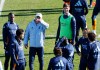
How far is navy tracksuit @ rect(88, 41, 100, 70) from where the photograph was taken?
11367 mm

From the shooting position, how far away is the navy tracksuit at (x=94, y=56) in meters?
11.4

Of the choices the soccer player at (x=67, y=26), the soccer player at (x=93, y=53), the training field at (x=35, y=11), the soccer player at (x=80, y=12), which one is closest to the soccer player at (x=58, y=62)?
the soccer player at (x=93, y=53)

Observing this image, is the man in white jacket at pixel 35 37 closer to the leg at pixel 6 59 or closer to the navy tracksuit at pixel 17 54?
the leg at pixel 6 59

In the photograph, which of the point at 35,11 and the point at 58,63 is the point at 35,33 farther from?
the point at 35,11

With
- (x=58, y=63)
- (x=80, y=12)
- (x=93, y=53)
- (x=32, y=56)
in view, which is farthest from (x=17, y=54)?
(x=80, y=12)

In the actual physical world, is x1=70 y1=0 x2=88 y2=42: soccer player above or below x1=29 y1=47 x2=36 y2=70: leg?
above

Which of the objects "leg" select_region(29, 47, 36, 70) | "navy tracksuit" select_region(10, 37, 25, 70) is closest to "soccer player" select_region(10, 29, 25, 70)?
"navy tracksuit" select_region(10, 37, 25, 70)

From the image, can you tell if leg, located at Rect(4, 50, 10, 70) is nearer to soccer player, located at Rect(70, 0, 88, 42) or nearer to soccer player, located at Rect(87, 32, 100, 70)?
soccer player, located at Rect(87, 32, 100, 70)

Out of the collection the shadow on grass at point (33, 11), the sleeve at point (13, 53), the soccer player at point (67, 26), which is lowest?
the sleeve at point (13, 53)

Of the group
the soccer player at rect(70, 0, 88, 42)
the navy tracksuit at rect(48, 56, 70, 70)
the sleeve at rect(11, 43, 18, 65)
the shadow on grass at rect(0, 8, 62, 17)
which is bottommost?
the navy tracksuit at rect(48, 56, 70, 70)

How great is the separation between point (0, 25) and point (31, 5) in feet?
15.0

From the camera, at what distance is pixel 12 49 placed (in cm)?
1175

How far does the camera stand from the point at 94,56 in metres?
11.4

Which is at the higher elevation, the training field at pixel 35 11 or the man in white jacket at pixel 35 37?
the training field at pixel 35 11
